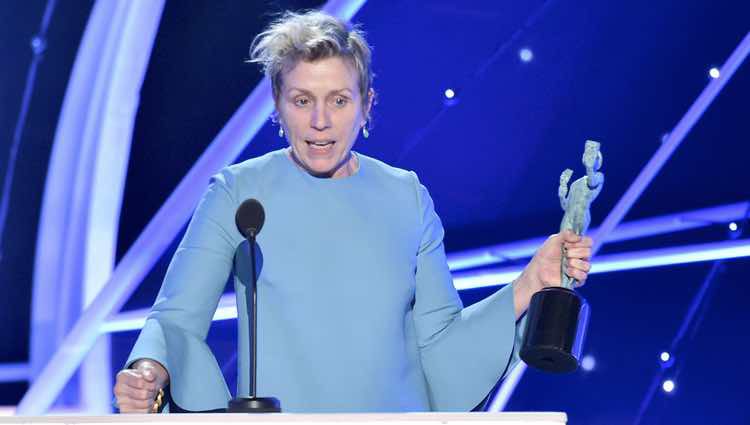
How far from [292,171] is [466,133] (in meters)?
1.04

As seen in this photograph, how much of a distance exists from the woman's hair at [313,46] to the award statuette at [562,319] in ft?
1.44

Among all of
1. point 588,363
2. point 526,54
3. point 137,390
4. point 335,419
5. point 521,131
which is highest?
point 526,54

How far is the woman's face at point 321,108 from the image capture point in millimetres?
2029

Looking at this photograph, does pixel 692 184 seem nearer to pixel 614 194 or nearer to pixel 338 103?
pixel 614 194

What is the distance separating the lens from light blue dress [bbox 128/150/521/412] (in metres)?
2.01

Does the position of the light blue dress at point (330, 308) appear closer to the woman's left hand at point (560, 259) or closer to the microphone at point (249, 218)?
the woman's left hand at point (560, 259)

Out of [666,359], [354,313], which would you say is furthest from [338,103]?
[666,359]

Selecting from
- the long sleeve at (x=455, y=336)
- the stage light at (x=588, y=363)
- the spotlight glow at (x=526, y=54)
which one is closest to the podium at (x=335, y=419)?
the long sleeve at (x=455, y=336)

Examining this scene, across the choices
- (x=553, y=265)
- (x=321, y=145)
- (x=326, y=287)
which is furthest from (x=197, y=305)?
(x=553, y=265)

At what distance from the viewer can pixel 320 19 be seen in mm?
2078

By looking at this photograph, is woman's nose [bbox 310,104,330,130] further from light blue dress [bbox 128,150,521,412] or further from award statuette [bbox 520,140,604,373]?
award statuette [bbox 520,140,604,373]

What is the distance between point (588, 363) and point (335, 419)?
1.69m

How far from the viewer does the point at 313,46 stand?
6.65ft

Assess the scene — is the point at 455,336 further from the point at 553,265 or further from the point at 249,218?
the point at 249,218
